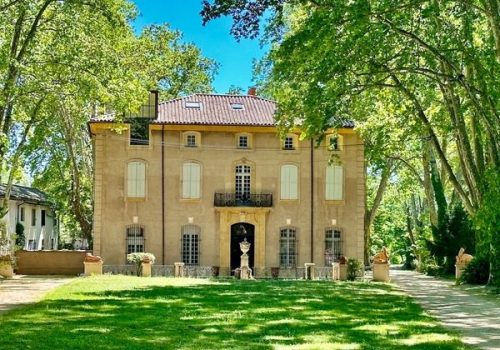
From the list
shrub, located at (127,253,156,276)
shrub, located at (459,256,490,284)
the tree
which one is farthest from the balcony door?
shrub, located at (459,256,490,284)

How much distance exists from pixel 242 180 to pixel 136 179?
499 centimetres

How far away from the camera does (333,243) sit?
1331 inches

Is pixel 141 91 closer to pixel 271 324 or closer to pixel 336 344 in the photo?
pixel 271 324

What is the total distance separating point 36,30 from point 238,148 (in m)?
13.5

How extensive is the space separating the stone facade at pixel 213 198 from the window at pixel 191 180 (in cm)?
17

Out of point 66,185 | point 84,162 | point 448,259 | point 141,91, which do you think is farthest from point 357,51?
point 66,185

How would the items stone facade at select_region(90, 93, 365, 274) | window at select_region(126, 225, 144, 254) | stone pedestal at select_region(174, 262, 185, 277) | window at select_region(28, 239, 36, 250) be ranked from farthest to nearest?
window at select_region(28, 239, 36, 250) → stone facade at select_region(90, 93, 365, 274) → window at select_region(126, 225, 144, 254) → stone pedestal at select_region(174, 262, 185, 277)

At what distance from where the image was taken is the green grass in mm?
9969

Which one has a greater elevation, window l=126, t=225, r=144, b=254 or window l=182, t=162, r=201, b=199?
window l=182, t=162, r=201, b=199

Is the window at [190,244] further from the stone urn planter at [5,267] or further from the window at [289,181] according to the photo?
the stone urn planter at [5,267]

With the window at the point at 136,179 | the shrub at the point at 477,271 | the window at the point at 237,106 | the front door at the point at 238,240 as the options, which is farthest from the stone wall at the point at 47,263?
the shrub at the point at 477,271

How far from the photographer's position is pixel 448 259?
35219mm

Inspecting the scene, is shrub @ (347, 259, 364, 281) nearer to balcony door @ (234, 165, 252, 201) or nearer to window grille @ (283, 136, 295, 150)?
balcony door @ (234, 165, 252, 201)

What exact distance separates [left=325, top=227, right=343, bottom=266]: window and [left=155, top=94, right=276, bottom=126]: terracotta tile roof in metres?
5.91
